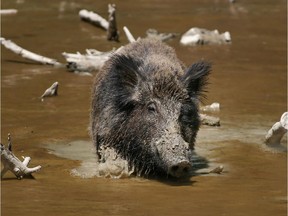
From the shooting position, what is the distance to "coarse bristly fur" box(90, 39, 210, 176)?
31.1ft

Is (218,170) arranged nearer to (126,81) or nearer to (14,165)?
(126,81)

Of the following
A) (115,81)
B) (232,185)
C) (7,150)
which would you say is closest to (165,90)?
(115,81)

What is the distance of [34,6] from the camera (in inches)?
941

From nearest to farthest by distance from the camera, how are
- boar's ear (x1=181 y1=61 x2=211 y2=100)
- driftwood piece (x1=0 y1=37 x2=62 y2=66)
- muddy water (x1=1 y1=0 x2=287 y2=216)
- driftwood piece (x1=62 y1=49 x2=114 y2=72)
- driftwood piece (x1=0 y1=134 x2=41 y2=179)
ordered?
1. muddy water (x1=1 y1=0 x2=287 y2=216)
2. driftwood piece (x1=0 y1=134 x2=41 y2=179)
3. boar's ear (x1=181 y1=61 x2=211 y2=100)
4. driftwood piece (x1=62 y1=49 x2=114 y2=72)
5. driftwood piece (x1=0 y1=37 x2=62 y2=66)

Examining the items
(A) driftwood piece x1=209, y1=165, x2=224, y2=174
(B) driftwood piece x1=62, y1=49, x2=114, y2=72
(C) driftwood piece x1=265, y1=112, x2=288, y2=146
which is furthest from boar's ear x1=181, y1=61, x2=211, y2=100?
(B) driftwood piece x1=62, y1=49, x2=114, y2=72

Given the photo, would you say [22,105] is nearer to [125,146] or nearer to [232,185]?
[125,146]

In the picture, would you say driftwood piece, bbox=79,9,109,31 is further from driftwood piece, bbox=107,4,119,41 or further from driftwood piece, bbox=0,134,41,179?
driftwood piece, bbox=0,134,41,179

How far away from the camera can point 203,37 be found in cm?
1922

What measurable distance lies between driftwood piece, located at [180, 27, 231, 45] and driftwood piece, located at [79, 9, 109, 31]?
2054mm

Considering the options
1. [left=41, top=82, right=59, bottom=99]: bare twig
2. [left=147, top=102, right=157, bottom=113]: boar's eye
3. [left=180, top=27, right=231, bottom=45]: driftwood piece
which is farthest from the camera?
[left=180, top=27, right=231, bottom=45]: driftwood piece

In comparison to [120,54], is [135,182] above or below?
below

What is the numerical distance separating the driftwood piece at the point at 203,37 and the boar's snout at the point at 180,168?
10.0 meters

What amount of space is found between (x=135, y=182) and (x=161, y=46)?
2482 millimetres

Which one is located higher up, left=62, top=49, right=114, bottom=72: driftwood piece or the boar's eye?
the boar's eye
